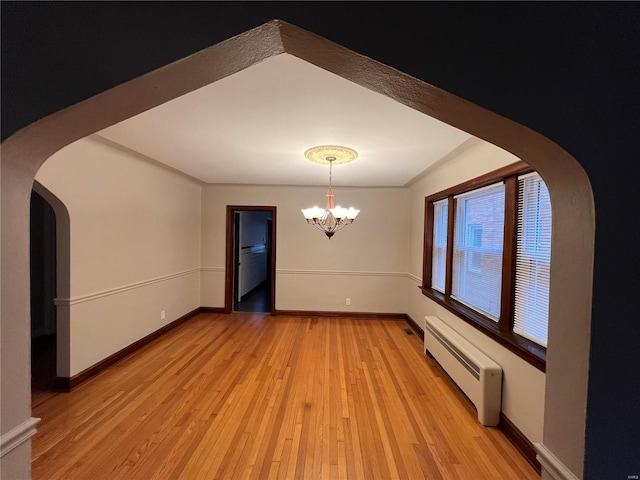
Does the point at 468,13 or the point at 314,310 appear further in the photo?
the point at 314,310

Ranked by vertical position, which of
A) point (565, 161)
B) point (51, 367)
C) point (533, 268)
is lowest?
point (51, 367)

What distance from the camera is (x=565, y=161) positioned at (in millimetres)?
775

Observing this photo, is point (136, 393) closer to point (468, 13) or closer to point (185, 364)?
point (185, 364)

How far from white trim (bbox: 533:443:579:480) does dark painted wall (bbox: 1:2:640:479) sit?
0.18 ft

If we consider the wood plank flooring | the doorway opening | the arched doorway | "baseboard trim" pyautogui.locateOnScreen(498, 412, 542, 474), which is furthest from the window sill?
the doorway opening

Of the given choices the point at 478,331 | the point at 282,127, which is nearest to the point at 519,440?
the point at 478,331

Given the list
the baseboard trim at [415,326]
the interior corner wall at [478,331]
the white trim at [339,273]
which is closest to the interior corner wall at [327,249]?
the white trim at [339,273]

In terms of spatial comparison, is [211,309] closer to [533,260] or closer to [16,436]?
[16,436]

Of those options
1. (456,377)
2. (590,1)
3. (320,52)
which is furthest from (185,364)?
(590,1)

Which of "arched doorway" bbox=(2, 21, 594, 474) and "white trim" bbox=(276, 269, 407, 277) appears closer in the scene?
"arched doorway" bbox=(2, 21, 594, 474)

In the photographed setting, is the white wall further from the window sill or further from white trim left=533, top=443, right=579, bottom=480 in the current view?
white trim left=533, top=443, right=579, bottom=480

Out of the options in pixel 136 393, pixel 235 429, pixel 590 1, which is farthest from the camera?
pixel 136 393

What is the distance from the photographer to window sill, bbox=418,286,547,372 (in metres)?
1.84

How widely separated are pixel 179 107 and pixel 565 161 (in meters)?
2.17
